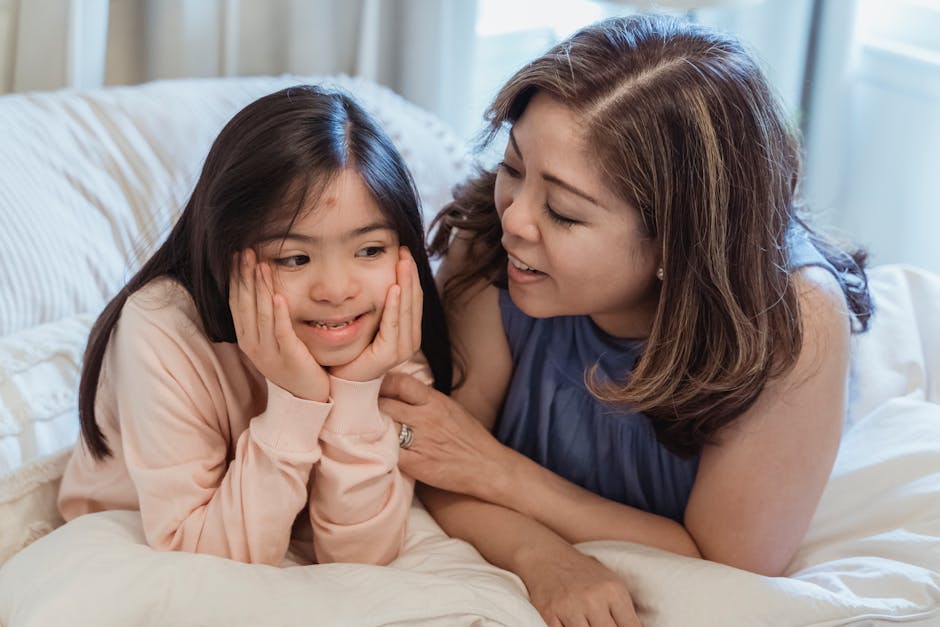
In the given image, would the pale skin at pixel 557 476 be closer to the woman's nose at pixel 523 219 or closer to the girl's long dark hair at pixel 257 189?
the woman's nose at pixel 523 219

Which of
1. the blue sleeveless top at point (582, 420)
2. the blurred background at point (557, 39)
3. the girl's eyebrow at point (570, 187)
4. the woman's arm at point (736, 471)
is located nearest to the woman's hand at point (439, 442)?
the woman's arm at point (736, 471)

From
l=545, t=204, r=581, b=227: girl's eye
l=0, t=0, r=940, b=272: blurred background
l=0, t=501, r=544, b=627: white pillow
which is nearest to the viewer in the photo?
l=0, t=501, r=544, b=627: white pillow

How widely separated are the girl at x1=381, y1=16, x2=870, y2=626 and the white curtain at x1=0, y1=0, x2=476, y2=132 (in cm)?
83

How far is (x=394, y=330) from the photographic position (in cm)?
120

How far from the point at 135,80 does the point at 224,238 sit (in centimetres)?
A: 118

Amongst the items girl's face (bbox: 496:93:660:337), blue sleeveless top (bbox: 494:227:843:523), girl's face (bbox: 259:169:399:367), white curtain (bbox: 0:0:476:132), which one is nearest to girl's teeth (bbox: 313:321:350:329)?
girl's face (bbox: 259:169:399:367)

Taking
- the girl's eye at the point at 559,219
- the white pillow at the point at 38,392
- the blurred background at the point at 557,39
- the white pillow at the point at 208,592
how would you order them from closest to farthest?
the white pillow at the point at 208,592, the girl's eye at the point at 559,219, the white pillow at the point at 38,392, the blurred background at the point at 557,39

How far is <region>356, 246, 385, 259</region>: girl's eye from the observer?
1.17 m

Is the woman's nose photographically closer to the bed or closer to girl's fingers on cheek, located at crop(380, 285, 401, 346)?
girl's fingers on cheek, located at crop(380, 285, 401, 346)

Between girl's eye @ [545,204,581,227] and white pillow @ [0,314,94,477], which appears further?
white pillow @ [0,314,94,477]

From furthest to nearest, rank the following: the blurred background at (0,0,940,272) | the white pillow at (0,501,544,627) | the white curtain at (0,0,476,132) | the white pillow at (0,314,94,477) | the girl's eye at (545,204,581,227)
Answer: the blurred background at (0,0,940,272), the white curtain at (0,0,476,132), the white pillow at (0,314,94,477), the girl's eye at (545,204,581,227), the white pillow at (0,501,544,627)

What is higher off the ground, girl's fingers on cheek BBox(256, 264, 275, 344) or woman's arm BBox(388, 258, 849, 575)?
girl's fingers on cheek BBox(256, 264, 275, 344)

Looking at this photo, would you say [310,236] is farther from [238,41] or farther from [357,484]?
[238,41]

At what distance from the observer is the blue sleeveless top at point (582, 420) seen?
4.66ft
